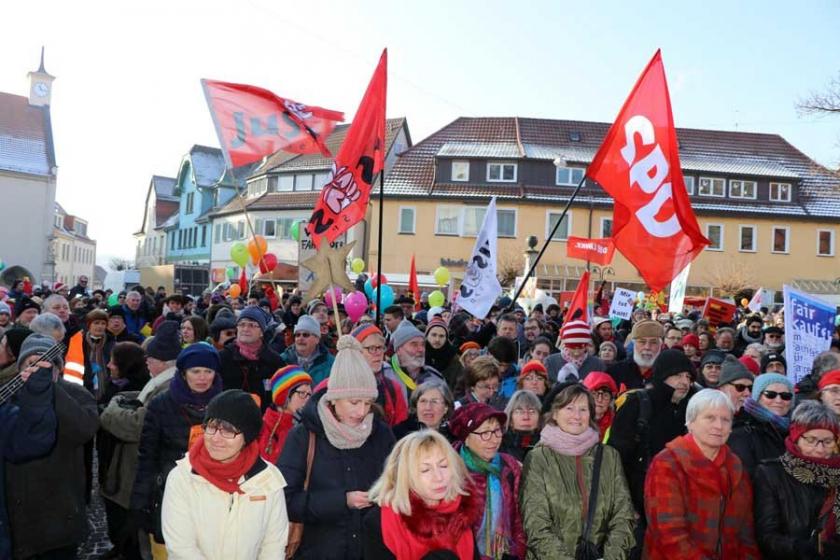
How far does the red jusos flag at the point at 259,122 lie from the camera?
894 cm

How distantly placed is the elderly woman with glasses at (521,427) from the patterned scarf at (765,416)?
137cm

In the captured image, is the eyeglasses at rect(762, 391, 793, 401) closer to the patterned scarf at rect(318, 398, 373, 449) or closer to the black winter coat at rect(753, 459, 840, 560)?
A: the black winter coat at rect(753, 459, 840, 560)

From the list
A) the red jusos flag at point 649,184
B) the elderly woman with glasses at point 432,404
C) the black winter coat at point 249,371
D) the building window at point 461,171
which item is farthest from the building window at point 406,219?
the elderly woman with glasses at point 432,404

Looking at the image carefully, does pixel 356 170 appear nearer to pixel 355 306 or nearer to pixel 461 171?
pixel 355 306

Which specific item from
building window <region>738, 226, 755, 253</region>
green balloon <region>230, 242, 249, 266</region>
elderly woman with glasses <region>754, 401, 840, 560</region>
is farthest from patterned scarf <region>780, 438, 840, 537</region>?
building window <region>738, 226, 755, 253</region>

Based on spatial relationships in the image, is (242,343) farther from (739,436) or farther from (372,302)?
(372,302)

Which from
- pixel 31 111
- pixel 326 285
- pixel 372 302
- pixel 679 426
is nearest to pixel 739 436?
pixel 679 426

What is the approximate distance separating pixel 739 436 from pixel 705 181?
37441 millimetres

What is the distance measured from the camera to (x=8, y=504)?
418 cm

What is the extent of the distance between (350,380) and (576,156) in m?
37.1

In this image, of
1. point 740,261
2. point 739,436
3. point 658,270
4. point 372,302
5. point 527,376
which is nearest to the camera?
point 739,436

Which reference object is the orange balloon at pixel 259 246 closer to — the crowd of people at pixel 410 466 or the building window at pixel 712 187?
the crowd of people at pixel 410 466

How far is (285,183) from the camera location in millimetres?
44562

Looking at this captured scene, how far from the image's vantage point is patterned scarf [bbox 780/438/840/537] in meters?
4.23
